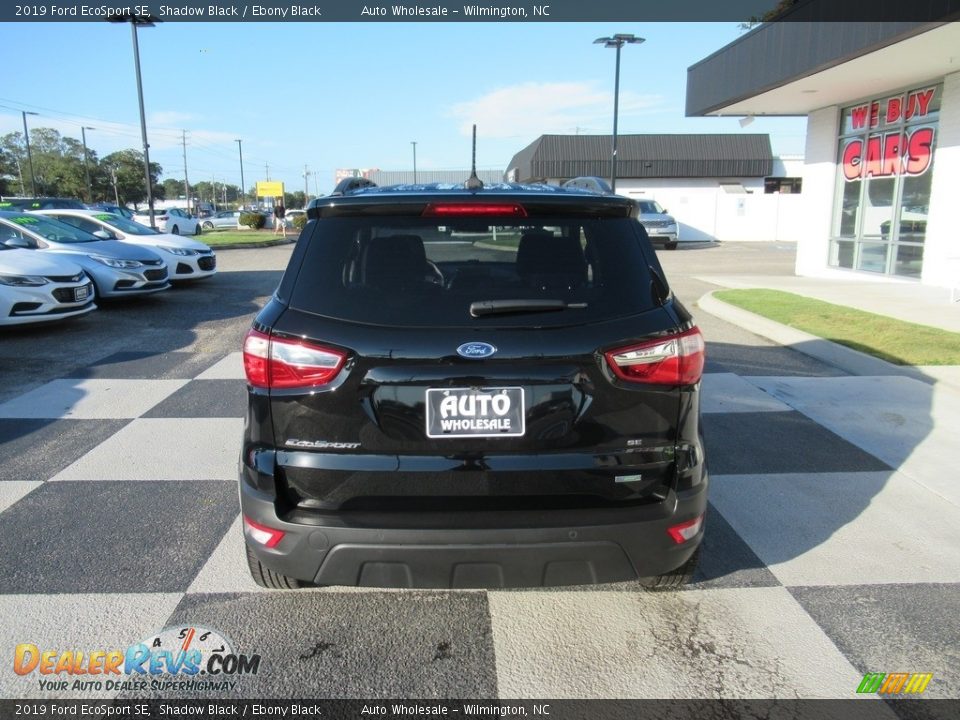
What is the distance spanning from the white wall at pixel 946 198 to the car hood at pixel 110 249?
13.5 m

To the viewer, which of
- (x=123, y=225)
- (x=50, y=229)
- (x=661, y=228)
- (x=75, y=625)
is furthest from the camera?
(x=661, y=228)

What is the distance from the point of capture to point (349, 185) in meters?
3.28

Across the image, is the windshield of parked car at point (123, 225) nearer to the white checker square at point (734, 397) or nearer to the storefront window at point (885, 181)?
the white checker square at point (734, 397)

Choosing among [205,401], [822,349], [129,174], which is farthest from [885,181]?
[129,174]

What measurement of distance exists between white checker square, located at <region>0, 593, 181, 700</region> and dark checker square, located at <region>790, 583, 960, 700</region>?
2783 millimetres

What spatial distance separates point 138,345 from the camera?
8.68 metres

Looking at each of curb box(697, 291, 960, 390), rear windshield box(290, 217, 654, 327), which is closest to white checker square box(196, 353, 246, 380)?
rear windshield box(290, 217, 654, 327)

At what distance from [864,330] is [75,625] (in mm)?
8550

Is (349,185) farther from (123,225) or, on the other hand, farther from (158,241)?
(123,225)

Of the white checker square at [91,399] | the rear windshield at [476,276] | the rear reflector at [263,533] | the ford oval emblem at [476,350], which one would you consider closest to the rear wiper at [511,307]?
the rear windshield at [476,276]

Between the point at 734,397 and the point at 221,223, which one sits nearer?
the point at 734,397

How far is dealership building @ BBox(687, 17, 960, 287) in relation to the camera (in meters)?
11.3

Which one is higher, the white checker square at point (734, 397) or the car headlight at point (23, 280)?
the car headlight at point (23, 280)

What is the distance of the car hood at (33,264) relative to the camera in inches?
348
